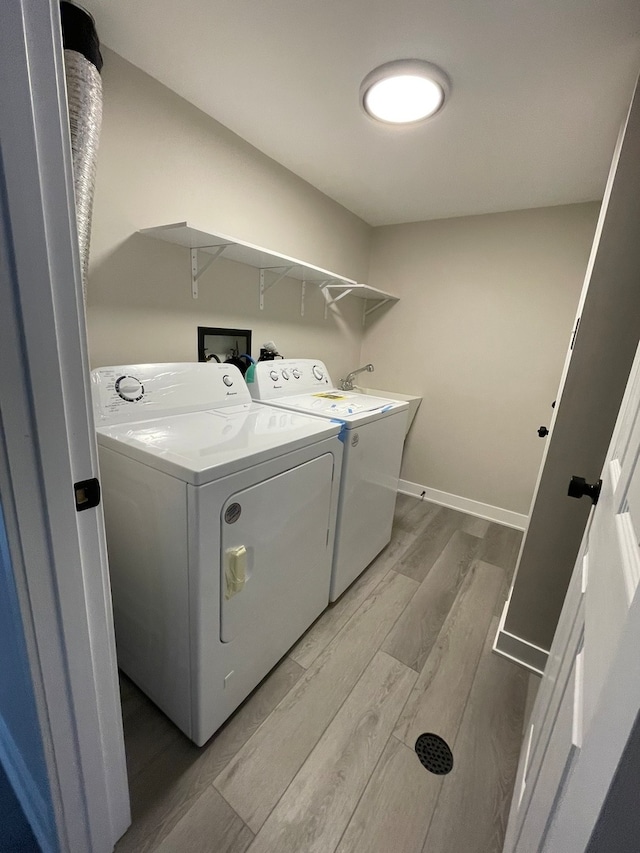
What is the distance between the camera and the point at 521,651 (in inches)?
63.0

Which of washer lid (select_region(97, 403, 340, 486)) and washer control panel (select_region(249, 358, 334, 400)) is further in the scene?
washer control panel (select_region(249, 358, 334, 400))

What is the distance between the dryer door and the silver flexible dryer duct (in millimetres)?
840

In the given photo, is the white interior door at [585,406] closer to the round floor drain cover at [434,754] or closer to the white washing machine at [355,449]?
the round floor drain cover at [434,754]

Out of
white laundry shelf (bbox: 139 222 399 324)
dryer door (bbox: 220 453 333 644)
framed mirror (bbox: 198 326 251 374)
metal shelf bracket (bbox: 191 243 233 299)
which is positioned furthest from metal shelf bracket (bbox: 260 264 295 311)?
dryer door (bbox: 220 453 333 644)

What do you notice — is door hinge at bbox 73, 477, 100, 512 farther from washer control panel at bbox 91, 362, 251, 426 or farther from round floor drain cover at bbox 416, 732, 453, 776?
round floor drain cover at bbox 416, 732, 453, 776

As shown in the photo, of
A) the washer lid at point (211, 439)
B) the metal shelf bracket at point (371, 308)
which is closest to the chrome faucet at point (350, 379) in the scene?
the metal shelf bracket at point (371, 308)

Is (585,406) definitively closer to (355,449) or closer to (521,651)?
(355,449)

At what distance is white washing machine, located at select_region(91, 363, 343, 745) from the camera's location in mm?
1021

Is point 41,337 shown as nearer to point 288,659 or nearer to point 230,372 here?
point 230,372

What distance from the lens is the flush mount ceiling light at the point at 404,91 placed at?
1.27 m

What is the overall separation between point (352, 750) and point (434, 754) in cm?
28

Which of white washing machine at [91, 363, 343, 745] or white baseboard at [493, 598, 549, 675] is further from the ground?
white washing machine at [91, 363, 343, 745]

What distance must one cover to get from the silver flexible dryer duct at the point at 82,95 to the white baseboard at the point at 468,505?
286 centimetres

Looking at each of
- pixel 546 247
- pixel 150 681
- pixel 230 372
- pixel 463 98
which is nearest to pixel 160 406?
pixel 230 372
